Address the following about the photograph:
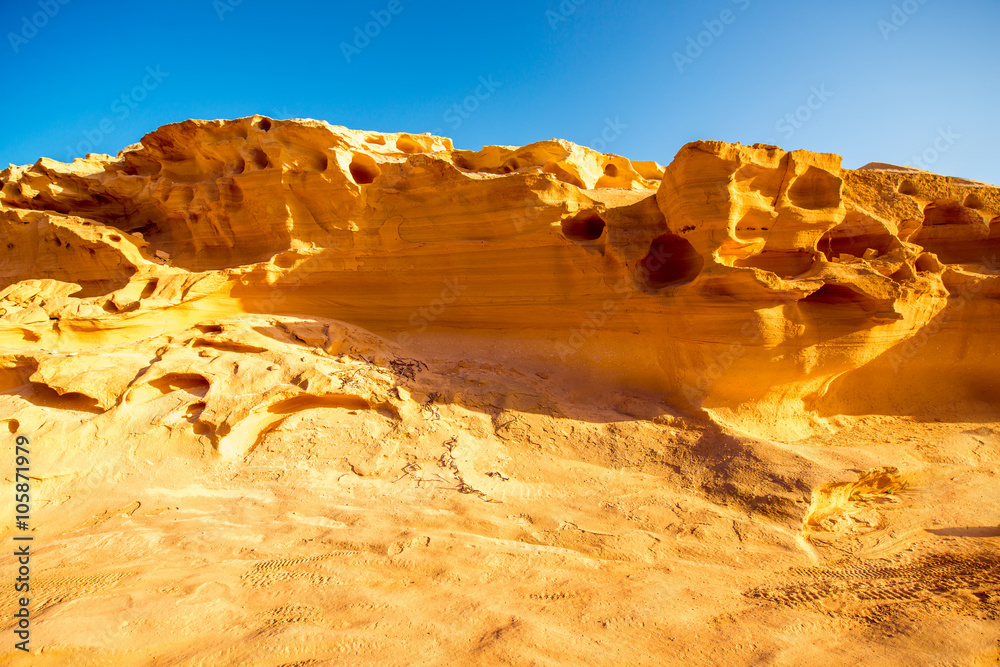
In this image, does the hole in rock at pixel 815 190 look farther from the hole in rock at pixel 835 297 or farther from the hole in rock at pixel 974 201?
the hole in rock at pixel 974 201

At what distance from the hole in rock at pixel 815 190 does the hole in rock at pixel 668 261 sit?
56.9 inches

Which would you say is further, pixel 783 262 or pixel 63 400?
pixel 783 262

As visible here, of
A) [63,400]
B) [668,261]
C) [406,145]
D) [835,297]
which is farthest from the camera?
[406,145]

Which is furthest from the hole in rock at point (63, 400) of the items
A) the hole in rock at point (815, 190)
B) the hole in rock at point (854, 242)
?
the hole in rock at point (854, 242)

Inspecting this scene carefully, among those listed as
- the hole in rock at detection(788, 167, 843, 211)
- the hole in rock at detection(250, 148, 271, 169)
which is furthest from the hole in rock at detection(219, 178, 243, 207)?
the hole in rock at detection(788, 167, 843, 211)

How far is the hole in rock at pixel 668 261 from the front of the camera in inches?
252

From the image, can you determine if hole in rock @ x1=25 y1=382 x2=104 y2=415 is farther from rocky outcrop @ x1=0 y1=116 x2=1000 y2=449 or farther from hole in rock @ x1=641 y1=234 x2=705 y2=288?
hole in rock @ x1=641 y1=234 x2=705 y2=288

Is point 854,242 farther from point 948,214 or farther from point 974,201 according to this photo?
point 974,201

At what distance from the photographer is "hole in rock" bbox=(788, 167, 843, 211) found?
5891mm

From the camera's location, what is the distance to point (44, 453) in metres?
4.63

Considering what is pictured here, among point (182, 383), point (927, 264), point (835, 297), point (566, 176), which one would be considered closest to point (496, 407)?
point (182, 383)

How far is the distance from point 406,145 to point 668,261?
5.82 metres

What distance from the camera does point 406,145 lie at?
9.20 meters

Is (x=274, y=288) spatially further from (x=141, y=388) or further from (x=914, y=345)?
(x=914, y=345)
